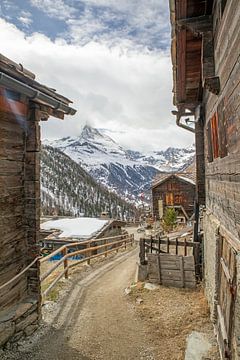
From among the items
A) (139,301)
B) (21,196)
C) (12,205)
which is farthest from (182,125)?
(12,205)

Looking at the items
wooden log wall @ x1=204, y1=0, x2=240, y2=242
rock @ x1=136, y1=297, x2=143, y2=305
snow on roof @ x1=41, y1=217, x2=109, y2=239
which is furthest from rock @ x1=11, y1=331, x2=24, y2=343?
snow on roof @ x1=41, y1=217, x2=109, y2=239

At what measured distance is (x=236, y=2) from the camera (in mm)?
3434

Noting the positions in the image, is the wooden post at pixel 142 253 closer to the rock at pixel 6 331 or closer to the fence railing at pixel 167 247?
the fence railing at pixel 167 247

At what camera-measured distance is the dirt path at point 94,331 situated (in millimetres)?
5744

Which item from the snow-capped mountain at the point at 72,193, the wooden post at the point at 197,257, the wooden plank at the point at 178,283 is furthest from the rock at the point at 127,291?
the snow-capped mountain at the point at 72,193

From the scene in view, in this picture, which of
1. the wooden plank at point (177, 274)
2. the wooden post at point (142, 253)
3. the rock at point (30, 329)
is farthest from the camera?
the wooden post at point (142, 253)

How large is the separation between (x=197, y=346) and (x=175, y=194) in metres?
29.9

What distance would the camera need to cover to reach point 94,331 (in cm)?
667

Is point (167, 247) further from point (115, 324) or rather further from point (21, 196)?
point (21, 196)

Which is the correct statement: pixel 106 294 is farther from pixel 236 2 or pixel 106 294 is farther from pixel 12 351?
pixel 236 2

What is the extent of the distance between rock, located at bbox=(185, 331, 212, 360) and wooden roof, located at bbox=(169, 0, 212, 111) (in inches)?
218

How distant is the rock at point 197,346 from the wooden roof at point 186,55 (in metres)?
5.55

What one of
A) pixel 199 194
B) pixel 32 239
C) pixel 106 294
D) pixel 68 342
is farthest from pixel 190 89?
pixel 68 342

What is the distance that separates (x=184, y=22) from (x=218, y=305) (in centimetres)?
504
